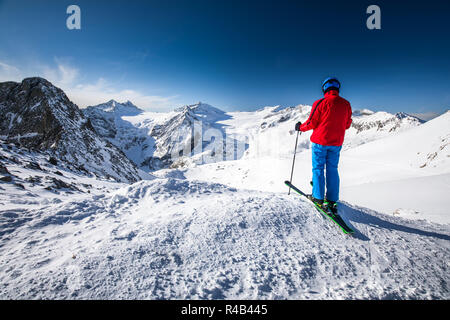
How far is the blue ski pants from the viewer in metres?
4.86

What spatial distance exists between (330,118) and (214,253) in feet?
14.0

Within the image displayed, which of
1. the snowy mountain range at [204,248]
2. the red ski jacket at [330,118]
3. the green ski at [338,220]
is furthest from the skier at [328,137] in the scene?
the snowy mountain range at [204,248]

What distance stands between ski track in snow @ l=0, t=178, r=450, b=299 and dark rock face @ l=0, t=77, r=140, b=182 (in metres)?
32.6

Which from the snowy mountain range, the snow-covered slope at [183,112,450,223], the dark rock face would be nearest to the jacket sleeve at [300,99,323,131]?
the snowy mountain range

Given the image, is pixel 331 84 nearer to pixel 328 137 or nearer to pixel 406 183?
pixel 328 137

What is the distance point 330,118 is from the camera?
4750 millimetres

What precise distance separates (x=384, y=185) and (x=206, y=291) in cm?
1327

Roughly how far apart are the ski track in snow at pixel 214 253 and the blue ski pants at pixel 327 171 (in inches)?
23.9

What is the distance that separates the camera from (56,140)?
38.5m

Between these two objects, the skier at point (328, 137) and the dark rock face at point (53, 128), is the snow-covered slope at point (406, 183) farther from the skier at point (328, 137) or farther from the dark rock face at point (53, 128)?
the dark rock face at point (53, 128)

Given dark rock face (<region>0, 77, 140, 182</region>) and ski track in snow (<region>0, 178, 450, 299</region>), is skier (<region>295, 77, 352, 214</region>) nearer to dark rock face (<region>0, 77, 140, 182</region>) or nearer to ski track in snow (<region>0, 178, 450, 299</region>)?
ski track in snow (<region>0, 178, 450, 299</region>)

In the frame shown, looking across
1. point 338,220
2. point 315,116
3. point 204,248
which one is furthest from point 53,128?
point 338,220

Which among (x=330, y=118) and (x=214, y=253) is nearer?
(x=214, y=253)
